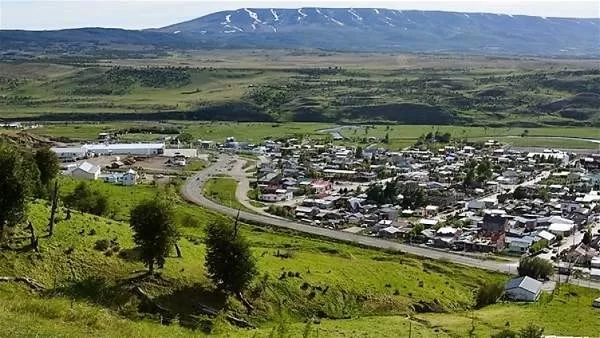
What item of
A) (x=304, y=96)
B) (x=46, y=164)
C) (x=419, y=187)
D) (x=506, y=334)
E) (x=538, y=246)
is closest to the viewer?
(x=506, y=334)

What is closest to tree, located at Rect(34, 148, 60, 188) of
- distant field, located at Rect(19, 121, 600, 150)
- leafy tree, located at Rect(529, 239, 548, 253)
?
leafy tree, located at Rect(529, 239, 548, 253)

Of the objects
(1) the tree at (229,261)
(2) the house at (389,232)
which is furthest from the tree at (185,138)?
(1) the tree at (229,261)

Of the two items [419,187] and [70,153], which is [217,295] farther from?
[70,153]

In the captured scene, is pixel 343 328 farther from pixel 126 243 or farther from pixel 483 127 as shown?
pixel 483 127

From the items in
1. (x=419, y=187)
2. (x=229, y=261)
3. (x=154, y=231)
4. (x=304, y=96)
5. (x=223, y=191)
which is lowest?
(x=223, y=191)

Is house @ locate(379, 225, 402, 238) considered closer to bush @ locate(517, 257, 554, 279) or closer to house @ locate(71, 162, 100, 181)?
bush @ locate(517, 257, 554, 279)

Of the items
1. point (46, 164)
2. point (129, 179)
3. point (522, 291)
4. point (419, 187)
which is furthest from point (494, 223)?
point (46, 164)
